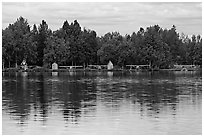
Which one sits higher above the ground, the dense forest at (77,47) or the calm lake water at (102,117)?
the dense forest at (77,47)

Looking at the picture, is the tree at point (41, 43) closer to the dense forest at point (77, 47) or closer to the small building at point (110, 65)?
the dense forest at point (77, 47)

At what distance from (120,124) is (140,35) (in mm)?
93014

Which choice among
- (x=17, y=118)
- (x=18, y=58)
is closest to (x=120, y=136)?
(x=17, y=118)

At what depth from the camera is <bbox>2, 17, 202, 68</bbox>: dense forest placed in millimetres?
94375

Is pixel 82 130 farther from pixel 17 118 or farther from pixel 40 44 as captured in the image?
pixel 40 44

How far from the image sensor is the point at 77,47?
98.2 meters

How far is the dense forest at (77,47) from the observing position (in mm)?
94375

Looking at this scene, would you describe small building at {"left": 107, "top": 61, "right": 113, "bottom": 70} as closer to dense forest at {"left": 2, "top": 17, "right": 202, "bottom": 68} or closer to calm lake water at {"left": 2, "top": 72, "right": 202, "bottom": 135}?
dense forest at {"left": 2, "top": 17, "right": 202, "bottom": 68}

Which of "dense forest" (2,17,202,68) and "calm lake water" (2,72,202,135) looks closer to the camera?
"calm lake water" (2,72,202,135)

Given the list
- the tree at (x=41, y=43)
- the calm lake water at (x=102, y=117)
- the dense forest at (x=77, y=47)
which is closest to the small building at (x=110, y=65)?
the dense forest at (x=77, y=47)

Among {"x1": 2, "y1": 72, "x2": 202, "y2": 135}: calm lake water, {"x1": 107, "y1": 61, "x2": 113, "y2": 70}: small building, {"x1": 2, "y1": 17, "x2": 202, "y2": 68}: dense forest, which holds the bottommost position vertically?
{"x1": 2, "y1": 72, "x2": 202, "y2": 135}: calm lake water

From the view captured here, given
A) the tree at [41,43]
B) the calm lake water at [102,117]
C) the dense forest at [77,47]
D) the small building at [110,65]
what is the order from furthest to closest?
the small building at [110,65]
the tree at [41,43]
the dense forest at [77,47]
the calm lake water at [102,117]

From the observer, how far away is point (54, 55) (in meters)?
95.6

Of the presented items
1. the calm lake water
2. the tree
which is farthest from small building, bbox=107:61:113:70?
the calm lake water
